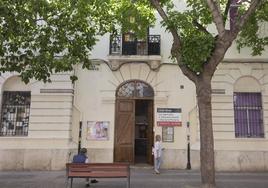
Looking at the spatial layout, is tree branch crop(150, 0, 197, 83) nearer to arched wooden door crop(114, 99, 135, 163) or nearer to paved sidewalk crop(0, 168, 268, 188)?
paved sidewalk crop(0, 168, 268, 188)

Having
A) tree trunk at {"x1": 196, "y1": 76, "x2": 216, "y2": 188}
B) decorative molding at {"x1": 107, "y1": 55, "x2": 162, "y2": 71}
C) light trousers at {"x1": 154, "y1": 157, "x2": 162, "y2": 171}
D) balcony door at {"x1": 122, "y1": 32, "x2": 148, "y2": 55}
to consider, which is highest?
balcony door at {"x1": 122, "y1": 32, "x2": 148, "y2": 55}

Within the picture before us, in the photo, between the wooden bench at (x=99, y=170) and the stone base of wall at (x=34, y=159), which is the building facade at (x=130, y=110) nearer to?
the stone base of wall at (x=34, y=159)

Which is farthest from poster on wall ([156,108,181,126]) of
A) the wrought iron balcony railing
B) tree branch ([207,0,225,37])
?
tree branch ([207,0,225,37])

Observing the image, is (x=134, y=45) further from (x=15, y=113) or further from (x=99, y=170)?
(x=99, y=170)

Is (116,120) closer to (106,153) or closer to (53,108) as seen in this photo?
(106,153)

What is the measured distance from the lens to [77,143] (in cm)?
1516

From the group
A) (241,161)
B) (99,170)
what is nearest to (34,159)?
(99,170)

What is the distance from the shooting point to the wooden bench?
973cm

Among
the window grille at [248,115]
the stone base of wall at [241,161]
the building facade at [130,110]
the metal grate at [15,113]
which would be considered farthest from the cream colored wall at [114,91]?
the metal grate at [15,113]

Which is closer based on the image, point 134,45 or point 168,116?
point 168,116

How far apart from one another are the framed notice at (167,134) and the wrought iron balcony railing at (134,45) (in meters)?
3.50

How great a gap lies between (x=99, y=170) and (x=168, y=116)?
6.23m

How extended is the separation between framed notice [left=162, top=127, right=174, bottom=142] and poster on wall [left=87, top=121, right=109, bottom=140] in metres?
2.57

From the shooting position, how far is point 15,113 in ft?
50.6
